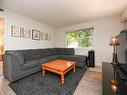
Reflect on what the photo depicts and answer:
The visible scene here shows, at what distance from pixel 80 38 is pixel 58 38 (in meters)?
1.58

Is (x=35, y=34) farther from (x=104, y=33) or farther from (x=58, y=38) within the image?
(x=104, y=33)

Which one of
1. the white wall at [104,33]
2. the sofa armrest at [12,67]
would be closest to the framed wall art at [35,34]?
the sofa armrest at [12,67]

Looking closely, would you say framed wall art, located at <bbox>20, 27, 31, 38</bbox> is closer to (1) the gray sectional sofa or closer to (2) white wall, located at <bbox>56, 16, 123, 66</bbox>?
(1) the gray sectional sofa

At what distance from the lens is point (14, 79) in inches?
90.4

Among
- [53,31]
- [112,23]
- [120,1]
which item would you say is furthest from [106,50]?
[53,31]

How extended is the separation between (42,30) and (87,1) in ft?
9.48

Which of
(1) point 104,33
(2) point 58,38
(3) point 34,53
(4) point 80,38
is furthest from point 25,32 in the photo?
(1) point 104,33

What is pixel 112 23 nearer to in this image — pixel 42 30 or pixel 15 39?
pixel 42 30

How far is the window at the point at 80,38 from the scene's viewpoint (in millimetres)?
4478

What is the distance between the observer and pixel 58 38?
565 cm

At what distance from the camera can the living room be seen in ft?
7.07

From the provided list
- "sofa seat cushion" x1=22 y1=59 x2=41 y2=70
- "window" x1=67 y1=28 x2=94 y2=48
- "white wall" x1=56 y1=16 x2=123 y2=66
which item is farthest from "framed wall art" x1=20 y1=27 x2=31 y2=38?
"white wall" x1=56 y1=16 x2=123 y2=66

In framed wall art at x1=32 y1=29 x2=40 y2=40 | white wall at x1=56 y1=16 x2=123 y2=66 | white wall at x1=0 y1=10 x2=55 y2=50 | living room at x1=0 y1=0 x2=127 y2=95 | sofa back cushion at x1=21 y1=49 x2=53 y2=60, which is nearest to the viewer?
living room at x1=0 y1=0 x2=127 y2=95

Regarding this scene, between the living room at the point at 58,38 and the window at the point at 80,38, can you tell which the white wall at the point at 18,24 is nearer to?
the living room at the point at 58,38
